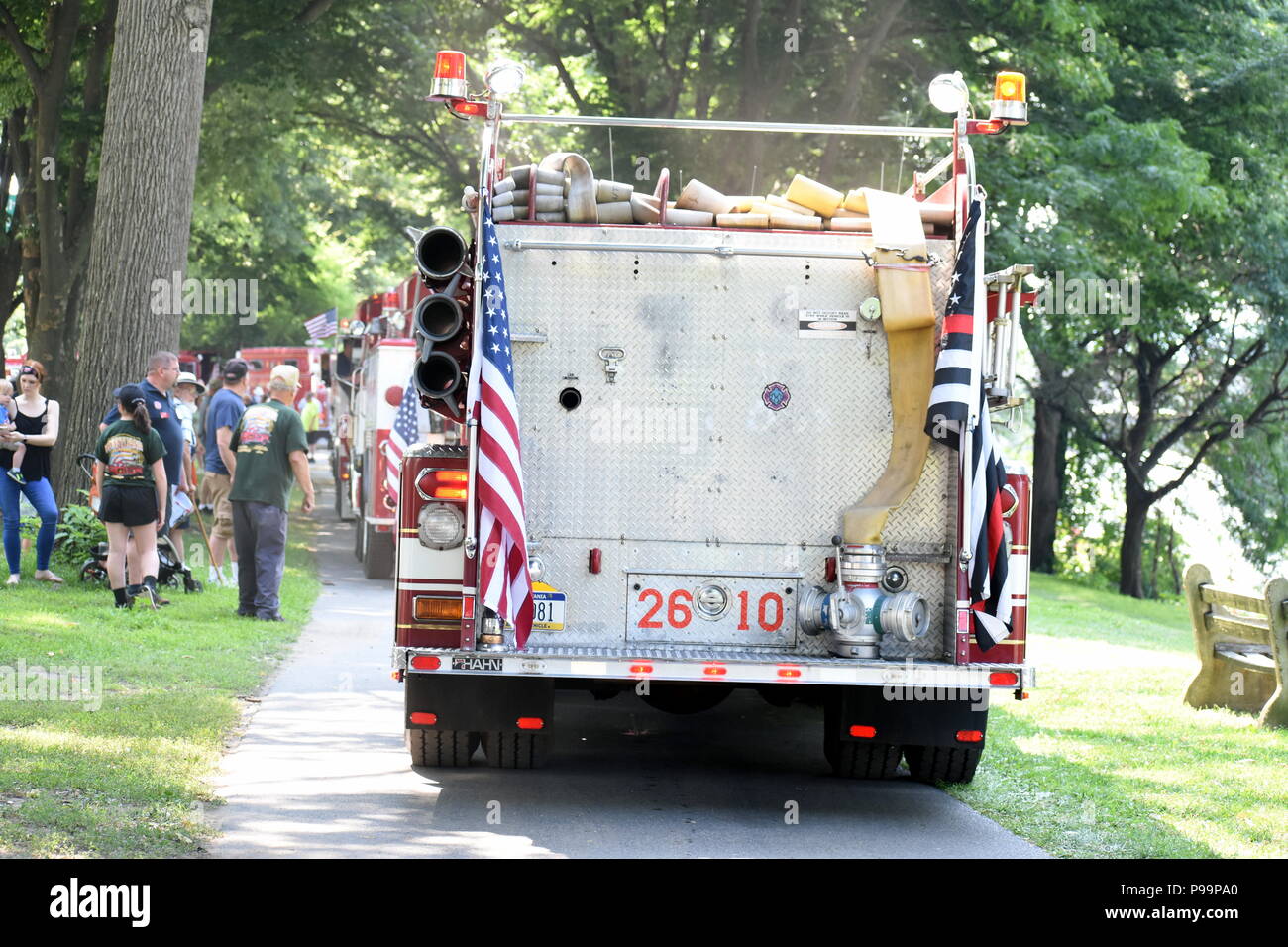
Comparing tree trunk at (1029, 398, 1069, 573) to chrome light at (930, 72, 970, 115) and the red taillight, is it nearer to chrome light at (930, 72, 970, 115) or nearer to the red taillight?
chrome light at (930, 72, 970, 115)

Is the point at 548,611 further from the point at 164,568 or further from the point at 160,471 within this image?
the point at 164,568

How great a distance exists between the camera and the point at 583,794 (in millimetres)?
8328

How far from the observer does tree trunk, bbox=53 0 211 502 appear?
52.1 feet

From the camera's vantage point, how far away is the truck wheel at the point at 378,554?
62.8ft

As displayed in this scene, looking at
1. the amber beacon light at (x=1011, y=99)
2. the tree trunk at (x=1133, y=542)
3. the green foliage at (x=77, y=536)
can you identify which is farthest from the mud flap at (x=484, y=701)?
the tree trunk at (x=1133, y=542)

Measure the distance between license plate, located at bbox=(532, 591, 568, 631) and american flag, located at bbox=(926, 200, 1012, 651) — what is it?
1946 mm

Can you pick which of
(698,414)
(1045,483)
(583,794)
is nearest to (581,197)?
(698,414)

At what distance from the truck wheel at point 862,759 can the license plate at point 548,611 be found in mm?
1704

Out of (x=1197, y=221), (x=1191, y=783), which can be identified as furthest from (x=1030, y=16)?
(x=1191, y=783)

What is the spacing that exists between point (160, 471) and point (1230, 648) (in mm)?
8247

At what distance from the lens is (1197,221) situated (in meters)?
26.4

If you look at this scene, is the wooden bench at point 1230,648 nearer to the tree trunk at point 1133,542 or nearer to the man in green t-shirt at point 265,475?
the man in green t-shirt at point 265,475

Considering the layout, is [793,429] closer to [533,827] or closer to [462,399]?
[462,399]
